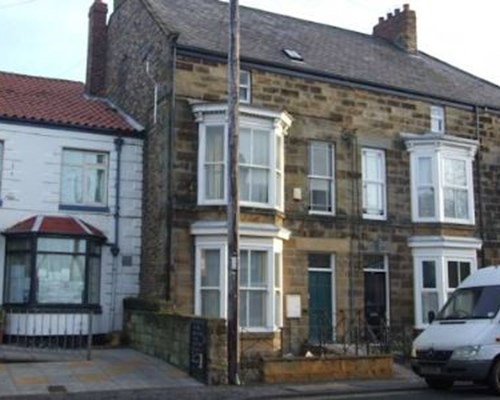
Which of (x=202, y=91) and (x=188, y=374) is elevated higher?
(x=202, y=91)

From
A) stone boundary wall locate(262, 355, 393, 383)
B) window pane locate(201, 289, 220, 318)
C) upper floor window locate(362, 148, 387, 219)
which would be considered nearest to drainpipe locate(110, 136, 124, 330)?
window pane locate(201, 289, 220, 318)

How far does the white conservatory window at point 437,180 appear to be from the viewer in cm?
2339

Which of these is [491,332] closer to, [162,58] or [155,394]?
[155,394]

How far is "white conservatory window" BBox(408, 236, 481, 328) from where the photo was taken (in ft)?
75.3

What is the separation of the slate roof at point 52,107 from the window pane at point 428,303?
1037cm

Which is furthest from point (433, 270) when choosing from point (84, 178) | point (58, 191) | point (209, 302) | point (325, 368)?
point (58, 191)

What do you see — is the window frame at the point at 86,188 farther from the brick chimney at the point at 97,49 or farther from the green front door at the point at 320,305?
the green front door at the point at 320,305

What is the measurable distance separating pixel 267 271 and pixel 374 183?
525 centimetres

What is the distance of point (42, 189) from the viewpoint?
20906 mm

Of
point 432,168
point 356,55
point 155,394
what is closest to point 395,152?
point 432,168

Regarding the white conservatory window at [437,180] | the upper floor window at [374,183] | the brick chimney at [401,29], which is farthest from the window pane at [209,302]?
the brick chimney at [401,29]

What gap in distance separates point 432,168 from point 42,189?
39.5ft

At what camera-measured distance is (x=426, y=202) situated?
928 inches

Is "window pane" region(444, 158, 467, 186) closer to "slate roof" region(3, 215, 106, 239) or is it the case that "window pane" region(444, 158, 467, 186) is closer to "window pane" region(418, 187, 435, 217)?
"window pane" region(418, 187, 435, 217)
